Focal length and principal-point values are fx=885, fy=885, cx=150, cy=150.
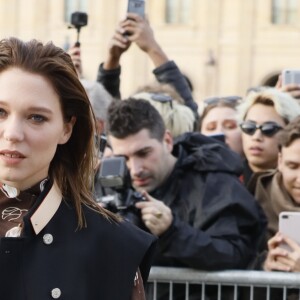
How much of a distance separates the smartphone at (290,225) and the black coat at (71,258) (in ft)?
4.27

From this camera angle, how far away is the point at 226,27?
32.0 meters

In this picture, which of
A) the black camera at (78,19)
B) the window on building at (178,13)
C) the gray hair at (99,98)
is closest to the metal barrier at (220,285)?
the gray hair at (99,98)

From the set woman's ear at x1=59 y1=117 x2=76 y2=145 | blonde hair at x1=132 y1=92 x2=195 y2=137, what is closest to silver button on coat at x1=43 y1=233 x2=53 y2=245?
woman's ear at x1=59 y1=117 x2=76 y2=145

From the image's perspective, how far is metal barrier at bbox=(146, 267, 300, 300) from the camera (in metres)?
3.49

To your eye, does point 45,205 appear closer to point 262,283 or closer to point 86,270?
point 86,270

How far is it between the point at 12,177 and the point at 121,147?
1.85 metres

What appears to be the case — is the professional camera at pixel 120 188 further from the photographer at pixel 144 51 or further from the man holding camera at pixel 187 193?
the photographer at pixel 144 51

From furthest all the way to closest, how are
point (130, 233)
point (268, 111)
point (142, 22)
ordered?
1. point (142, 22)
2. point (268, 111)
3. point (130, 233)

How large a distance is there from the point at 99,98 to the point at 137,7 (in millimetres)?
582

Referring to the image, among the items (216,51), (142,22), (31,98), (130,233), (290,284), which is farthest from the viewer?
(216,51)

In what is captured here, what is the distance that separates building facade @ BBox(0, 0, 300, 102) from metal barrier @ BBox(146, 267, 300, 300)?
27.5 metres

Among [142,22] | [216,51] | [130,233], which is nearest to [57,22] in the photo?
[216,51]

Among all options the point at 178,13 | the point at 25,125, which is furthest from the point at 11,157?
the point at 178,13

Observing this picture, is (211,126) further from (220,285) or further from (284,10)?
(284,10)
